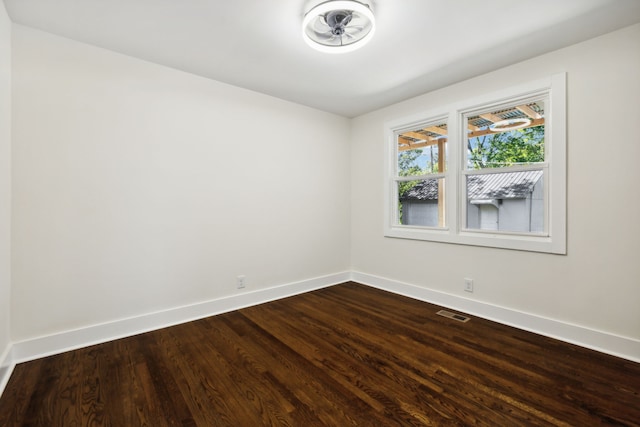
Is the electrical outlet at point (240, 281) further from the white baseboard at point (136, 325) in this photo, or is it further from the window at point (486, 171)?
the window at point (486, 171)

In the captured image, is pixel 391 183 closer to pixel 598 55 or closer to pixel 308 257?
pixel 308 257

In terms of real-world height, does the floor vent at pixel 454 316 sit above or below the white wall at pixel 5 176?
below

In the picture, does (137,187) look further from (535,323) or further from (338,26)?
(535,323)

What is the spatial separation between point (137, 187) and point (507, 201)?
11.9 ft

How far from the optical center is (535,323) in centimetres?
A: 261

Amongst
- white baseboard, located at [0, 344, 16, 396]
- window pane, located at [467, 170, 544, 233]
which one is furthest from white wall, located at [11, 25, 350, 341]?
window pane, located at [467, 170, 544, 233]

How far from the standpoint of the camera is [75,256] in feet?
7.65

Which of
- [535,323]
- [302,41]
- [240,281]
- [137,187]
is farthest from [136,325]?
[535,323]

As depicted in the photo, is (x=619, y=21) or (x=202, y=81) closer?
(x=619, y=21)

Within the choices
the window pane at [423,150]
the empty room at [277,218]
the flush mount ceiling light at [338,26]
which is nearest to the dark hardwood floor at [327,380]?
the empty room at [277,218]

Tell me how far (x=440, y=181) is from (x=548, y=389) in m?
2.26

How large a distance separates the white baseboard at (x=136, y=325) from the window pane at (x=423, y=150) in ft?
7.17

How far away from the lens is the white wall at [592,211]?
217 cm

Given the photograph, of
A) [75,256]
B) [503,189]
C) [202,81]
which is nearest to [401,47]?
[503,189]
